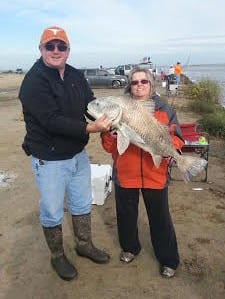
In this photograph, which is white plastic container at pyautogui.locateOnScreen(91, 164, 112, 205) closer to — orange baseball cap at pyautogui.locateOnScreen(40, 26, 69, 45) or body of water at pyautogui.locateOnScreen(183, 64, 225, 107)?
orange baseball cap at pyautogui.locateOnScreen(40, 26, 69, 45)

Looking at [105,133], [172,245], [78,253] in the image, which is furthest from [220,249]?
[105,133]

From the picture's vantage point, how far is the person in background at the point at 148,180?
385 cm

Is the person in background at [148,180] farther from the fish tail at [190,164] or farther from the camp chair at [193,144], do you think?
the camp chair at [193,144]

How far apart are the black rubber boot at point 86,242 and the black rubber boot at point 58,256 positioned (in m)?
0.26

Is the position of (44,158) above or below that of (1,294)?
above

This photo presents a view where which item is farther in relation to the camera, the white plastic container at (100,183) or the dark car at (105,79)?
the dark car at (105,79)

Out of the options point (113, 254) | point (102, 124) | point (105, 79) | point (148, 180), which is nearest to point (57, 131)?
A: point (102, 124)

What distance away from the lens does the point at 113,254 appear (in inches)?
184

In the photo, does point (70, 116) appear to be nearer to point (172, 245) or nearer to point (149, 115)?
point (149, 115)

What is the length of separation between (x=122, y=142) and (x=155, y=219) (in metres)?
0.93

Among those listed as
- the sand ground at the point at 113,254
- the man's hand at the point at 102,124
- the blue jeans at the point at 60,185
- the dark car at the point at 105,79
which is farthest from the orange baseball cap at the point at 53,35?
the dark car at the point at 105,79

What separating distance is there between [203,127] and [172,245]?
8.33 metres

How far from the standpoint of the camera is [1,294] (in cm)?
397

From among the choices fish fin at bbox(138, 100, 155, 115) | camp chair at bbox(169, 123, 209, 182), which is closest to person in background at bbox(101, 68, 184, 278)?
fish fin at bbox(138, 100, 155, 115)
